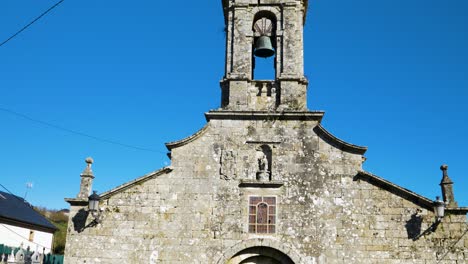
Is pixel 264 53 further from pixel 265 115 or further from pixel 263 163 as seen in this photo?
pixel 263 163

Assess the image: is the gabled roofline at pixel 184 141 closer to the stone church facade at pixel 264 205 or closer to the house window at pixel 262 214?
the stone church facade at pixel 264 205

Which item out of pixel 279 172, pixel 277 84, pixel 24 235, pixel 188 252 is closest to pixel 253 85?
pixel 277 84

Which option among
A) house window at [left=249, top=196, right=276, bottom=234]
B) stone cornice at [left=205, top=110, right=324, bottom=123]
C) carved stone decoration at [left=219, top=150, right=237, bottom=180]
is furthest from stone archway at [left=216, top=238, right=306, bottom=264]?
stone cornice at [left=205, top=110, right=324, bottom=123]

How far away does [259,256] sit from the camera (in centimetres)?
1271

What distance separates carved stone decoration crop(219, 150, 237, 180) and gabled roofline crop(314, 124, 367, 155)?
2.80m

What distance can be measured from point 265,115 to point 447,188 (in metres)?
5.82

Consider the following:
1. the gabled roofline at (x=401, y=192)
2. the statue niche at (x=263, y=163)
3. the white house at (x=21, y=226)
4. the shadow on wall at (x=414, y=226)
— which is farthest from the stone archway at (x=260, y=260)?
the white house at (x=21, y=226)

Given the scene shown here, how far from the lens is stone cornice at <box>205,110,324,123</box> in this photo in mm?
13609

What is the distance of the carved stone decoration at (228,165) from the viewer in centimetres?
1329

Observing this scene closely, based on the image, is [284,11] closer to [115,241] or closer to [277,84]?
[277,84]

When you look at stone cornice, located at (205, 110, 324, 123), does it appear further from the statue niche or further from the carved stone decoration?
the carved stone decoration

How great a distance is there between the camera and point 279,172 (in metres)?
13.3

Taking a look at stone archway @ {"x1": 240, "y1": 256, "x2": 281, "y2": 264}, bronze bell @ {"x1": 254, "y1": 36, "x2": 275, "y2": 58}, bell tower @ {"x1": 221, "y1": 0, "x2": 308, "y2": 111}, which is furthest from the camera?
bronze bell @ {"x1": 254, "y1": 36, "x2": 275, "y2": 58}

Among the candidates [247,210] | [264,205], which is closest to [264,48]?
[264,205]
